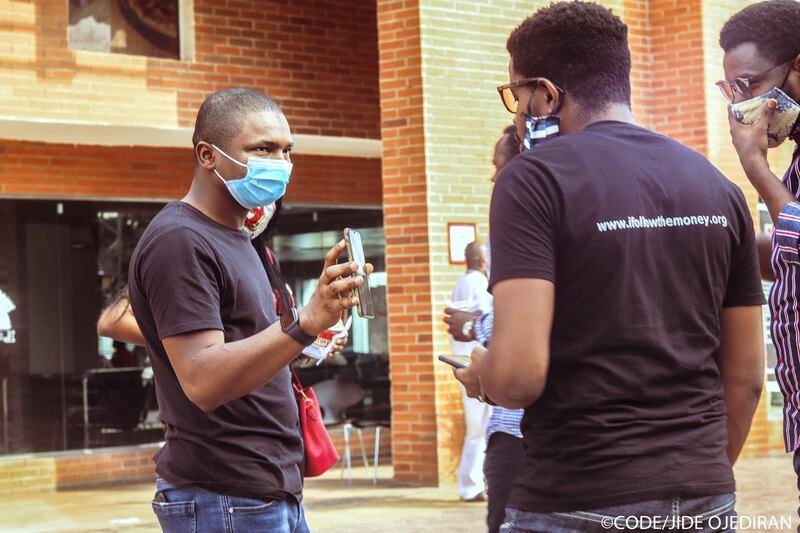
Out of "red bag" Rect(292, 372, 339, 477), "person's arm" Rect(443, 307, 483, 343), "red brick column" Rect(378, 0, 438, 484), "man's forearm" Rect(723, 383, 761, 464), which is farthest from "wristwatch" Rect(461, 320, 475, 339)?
"red brick column" Rect(378, 0, 438, 484)

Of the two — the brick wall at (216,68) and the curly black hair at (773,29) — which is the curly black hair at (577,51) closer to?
the curly black hair at (773,29)

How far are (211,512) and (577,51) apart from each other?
156 centimetres

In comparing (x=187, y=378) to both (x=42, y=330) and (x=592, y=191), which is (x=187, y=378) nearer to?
(x=592, y=191)

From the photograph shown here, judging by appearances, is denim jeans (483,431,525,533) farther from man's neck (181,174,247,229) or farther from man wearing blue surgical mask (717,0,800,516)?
man's neck (181,174,247,229)

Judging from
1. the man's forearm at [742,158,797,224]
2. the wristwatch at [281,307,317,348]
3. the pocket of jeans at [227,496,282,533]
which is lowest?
the pocket of jeans at [227,496,282,533]

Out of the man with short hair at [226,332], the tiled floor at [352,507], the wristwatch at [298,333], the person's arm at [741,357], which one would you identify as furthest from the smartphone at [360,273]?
the tiled floor at [352,507]

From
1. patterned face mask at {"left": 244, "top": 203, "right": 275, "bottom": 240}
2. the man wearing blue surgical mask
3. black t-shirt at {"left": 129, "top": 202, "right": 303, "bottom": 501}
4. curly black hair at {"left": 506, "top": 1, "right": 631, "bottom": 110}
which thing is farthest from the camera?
patterned face mask at {"left": 244, "top": 203, "right": 275, "bottom": 240}

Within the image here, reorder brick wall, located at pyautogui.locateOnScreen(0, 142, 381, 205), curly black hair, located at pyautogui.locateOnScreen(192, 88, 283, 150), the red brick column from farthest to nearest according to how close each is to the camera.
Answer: brick wall, located at pyautogui.locateOnScreen(0, 142, 381, 205) → the red brick column → curly black hair, located at pyautogui.locateOnScreen(192, 88, 283, 150)

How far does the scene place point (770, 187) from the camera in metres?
3.45

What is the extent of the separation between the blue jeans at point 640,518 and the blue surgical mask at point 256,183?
4.34ft

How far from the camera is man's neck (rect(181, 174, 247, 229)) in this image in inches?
136

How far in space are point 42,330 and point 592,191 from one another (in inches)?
426

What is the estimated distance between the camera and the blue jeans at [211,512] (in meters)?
3.22

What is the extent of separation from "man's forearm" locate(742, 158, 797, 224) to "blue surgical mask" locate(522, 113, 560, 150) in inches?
37.5
